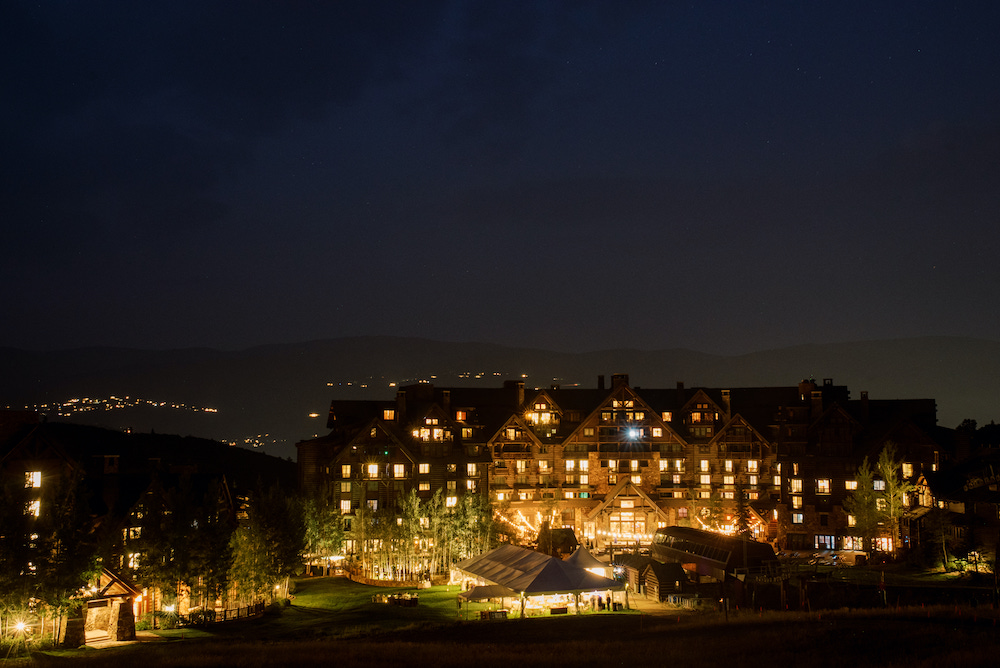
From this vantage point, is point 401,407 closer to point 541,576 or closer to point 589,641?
point 541,576

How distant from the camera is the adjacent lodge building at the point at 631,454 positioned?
76.2 meters

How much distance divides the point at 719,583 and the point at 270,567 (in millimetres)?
29582

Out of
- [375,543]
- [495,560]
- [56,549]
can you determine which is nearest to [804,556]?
[495,560]

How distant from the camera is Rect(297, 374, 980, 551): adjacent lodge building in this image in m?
76.2

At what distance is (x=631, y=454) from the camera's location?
3332 inches

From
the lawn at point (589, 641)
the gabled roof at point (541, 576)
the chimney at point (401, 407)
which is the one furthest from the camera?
the chimney at point (401, 407)

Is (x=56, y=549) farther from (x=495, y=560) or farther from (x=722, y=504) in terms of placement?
(x=722, y=504)

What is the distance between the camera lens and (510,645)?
3734cm

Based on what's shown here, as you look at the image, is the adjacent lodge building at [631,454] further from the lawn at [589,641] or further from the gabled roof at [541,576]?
the lawn at [589,641]

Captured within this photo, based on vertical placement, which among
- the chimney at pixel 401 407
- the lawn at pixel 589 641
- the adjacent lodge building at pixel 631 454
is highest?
the chimney at pixel 401 407

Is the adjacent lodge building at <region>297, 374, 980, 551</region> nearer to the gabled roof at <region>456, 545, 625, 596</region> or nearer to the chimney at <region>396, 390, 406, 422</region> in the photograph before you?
the chimney at <region>396, 390, 406, 422</region>

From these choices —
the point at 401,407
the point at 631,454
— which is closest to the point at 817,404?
the point at 631,454

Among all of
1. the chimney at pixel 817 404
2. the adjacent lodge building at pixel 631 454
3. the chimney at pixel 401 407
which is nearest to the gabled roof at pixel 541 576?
the adjacent lodge building at pixel 631 454

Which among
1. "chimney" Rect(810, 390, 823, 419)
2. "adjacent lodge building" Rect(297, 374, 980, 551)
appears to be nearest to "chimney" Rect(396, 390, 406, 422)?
"adjacent lodge building" Rect(297, 374, 980, 551)
